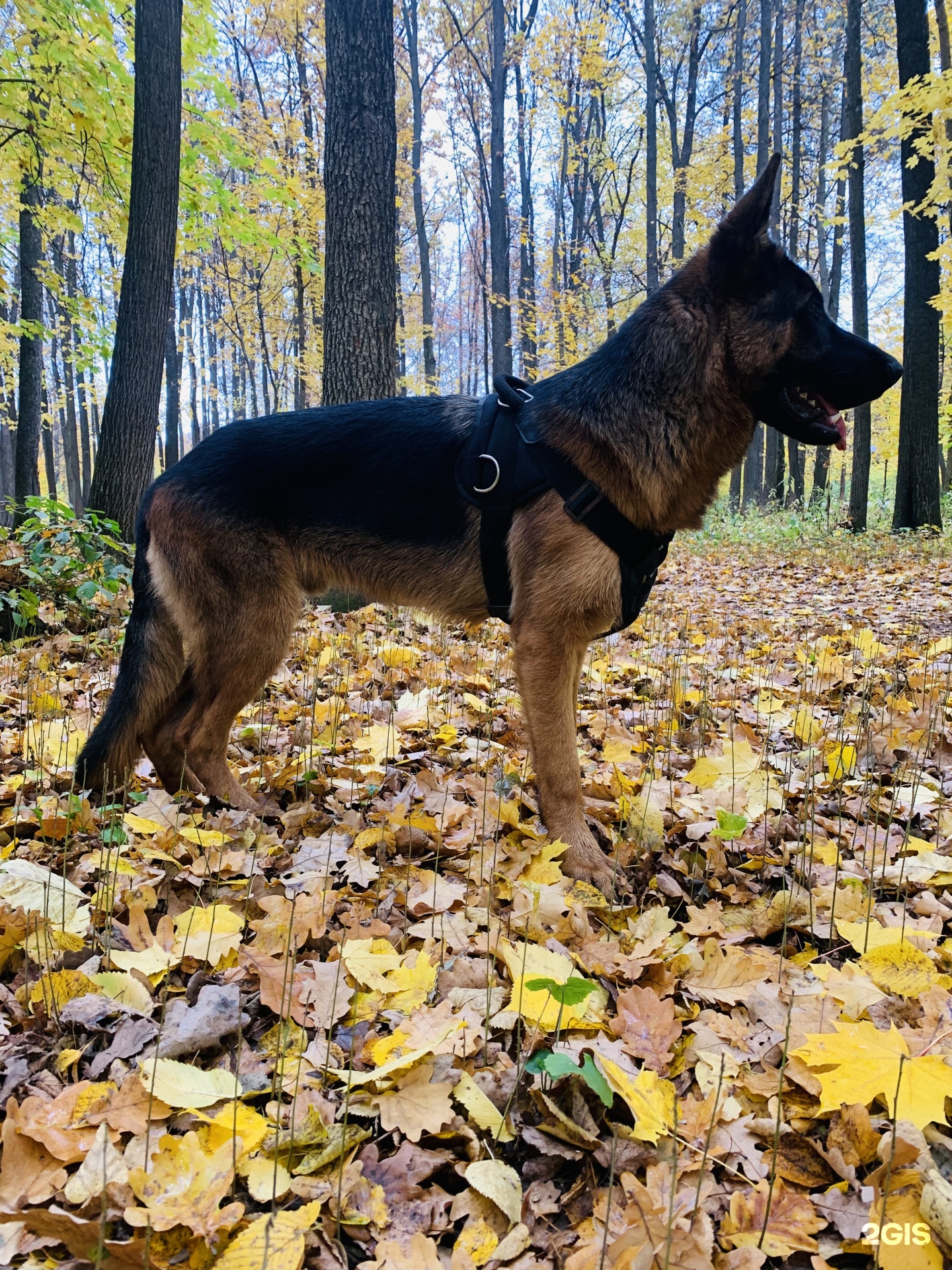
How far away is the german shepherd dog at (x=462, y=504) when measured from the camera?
112 inches

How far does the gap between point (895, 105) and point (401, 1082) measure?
11.8 m

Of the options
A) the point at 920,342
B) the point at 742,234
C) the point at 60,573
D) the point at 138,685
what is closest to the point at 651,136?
the point at 920,342

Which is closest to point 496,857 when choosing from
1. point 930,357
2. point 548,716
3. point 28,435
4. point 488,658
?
point 548,716

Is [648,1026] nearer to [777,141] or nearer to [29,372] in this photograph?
[29,372]

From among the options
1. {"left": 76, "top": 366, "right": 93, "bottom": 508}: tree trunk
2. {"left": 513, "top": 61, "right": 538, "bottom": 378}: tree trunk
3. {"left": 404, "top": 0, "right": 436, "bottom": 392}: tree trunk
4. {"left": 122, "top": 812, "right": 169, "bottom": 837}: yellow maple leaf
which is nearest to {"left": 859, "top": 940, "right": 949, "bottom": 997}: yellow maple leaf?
{"left": 122, "top": 812, "right": 169, "bottom": 837}: yellow maple leaf

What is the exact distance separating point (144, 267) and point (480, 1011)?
322 inches

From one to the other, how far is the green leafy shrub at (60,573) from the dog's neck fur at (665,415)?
466 cm

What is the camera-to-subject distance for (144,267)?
7.49m

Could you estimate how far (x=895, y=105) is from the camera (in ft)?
29.4

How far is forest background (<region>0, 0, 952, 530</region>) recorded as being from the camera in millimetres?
8953

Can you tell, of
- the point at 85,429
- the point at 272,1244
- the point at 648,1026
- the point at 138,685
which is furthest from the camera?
the point at 85,429

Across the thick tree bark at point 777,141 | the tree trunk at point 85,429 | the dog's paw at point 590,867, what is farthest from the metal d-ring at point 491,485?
the tree trunk at point 85,429

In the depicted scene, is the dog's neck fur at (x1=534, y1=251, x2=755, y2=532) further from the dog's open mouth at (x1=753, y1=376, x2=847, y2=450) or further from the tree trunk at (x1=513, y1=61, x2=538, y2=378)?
the tree trunk at (x1=513, y1=61, x2=538, y2=378)

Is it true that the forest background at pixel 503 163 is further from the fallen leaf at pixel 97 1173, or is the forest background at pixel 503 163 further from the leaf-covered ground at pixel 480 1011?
the fallen leaf at pixel 97 1173
